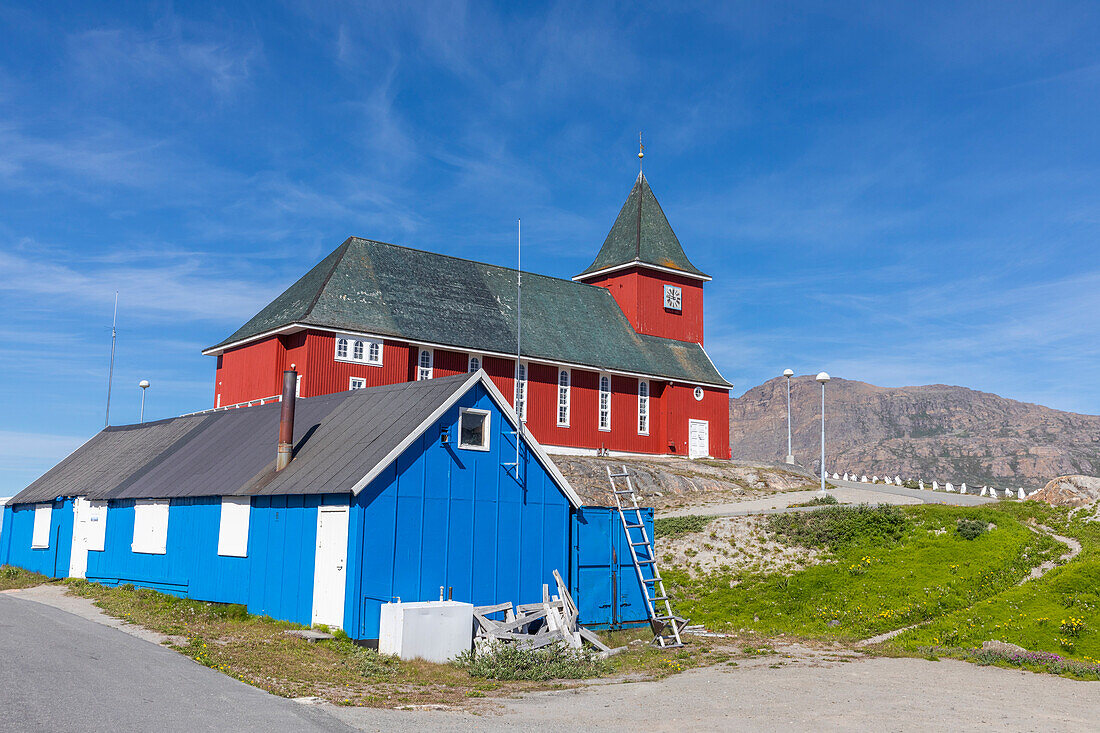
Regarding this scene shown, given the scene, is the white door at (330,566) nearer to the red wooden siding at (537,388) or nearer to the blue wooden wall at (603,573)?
the blue wooden wall at (603,573)

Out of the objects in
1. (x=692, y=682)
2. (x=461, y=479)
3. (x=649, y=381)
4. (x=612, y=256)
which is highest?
(x=612, y=256)

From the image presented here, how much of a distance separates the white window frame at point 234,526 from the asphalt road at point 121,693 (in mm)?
4871

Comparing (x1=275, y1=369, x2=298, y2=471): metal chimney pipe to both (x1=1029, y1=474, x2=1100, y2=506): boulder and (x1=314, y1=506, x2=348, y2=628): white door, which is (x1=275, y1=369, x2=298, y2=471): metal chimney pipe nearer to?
(x1=314, y1=506, x2=348, y2=628): white door

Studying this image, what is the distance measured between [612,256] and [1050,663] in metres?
40.2

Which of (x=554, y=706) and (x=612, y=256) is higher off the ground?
(x=612, y=256)

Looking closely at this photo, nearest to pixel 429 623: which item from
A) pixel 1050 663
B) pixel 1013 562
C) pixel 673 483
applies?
pixel 1050 663

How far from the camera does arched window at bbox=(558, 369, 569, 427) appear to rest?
4834cm

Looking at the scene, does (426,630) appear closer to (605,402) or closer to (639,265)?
(605,402)

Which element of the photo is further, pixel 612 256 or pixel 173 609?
pixel 612 256

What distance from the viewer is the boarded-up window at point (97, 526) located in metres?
29.8

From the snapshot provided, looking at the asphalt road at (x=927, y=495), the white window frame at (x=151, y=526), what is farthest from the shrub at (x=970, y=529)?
the white window frame at (x=151, y=526)

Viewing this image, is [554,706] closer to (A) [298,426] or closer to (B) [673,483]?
(A) [298,426]

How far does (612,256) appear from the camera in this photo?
56.8 m

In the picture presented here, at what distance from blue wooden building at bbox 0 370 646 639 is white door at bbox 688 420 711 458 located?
3051 centimetres
